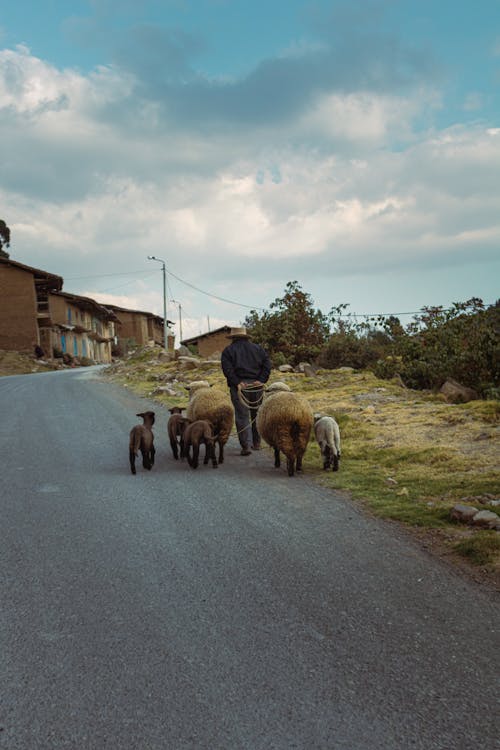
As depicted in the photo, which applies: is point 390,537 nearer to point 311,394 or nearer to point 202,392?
point 202,392

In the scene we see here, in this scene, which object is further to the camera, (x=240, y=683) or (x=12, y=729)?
(x=240, y=683)

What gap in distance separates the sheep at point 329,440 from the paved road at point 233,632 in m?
1.72

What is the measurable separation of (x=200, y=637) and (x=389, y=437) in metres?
7.09

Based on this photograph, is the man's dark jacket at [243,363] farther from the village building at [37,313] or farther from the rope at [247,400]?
the village building at [37,313]

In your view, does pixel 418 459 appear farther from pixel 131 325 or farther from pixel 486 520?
pixel 131 325

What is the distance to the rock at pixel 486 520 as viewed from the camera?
527cm

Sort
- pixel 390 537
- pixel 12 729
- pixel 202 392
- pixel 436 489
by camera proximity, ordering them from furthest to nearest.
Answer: pixel 202 392
pixel 436 489
pixel 390 537
pixel 12 729

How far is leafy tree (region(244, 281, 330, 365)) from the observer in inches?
1087

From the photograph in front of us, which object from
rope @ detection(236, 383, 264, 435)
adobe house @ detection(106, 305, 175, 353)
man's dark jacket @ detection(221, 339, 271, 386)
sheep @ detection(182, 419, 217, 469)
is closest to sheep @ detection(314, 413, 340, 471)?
sheep @ detection(182, 419, 217, 469)

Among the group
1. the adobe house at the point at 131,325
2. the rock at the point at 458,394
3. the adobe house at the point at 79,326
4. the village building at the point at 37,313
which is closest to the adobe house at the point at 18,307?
the village building at the point at 37,313

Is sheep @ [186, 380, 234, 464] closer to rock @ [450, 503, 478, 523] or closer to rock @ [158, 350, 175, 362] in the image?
rock @ [450, 503, 478, 523]

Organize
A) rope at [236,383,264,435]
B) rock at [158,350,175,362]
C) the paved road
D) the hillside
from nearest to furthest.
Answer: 1. the paved road
2. the hillside
3. rope at [236,383,264,435]
4. rock at [158,350,175,362]

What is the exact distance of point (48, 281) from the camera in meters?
49.2

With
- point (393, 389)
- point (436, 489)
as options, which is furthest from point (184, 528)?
point (393, 389)
